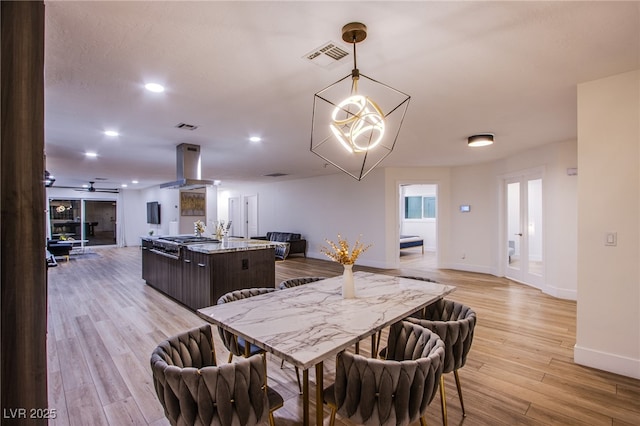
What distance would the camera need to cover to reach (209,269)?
13.3 feet

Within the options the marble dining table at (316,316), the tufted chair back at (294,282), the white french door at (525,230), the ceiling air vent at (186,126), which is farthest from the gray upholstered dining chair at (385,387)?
the white french door at (525,230)

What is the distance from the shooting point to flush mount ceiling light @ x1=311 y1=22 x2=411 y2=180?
1836 millimetres

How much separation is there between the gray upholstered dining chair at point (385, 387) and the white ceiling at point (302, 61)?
5.82ft

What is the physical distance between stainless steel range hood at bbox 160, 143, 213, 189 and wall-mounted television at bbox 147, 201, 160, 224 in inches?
329

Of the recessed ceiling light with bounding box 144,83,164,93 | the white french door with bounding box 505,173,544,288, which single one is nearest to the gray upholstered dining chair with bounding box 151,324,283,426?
the recessed ceiling light with bounding box 144,83,164,93

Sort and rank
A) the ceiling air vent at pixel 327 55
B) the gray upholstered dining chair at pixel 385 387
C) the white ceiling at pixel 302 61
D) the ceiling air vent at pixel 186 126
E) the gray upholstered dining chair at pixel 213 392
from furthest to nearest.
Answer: the ceiling air vent at pixel 186 126
the ceiling air vent at pixel 327 55
the white ceiling at pixel 302 61
the gray upholstered dining chair at pixel 385 387
the gray upholstered dining chair at pixel 213 392

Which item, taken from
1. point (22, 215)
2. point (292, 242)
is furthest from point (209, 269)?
point (292, 242)

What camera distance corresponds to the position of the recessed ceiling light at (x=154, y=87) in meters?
2.62

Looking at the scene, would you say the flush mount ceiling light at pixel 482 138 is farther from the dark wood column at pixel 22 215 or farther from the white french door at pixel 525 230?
the dark wood column at pixel 22 215

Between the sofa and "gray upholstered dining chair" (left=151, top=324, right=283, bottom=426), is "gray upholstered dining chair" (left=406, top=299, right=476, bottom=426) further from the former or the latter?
the sofa

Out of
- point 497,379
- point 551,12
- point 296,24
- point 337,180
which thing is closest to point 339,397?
point 497,379

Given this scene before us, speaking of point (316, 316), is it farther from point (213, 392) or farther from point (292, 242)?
point (292, 242)

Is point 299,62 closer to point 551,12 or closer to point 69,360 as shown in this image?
point 551,12

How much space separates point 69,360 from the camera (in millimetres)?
2990
